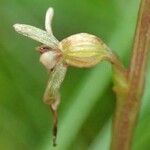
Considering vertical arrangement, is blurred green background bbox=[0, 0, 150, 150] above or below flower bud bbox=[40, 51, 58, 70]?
below

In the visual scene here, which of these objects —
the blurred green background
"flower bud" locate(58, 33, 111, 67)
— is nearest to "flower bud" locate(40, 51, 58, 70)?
"flower bud" locate(58, 33, 111, 67)

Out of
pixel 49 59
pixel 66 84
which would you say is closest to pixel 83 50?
pixel 49 59

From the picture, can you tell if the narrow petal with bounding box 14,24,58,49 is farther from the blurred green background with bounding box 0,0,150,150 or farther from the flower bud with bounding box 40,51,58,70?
the blurred green background with bounding box 0,0,150,150

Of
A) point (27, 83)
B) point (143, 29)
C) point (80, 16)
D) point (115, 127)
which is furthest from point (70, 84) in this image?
point (143, 29)

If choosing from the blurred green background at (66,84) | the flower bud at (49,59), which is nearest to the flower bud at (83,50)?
the flower bud at (49,59)

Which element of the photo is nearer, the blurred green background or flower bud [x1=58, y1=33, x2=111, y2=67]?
flower bud [x1=58, y1=33, x2=111, y2=67]

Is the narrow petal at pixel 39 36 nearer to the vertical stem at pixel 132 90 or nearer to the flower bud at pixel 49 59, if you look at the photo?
the flower bud at pixel 49 59

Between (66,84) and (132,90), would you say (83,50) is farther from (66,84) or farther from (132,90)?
(66,84)
